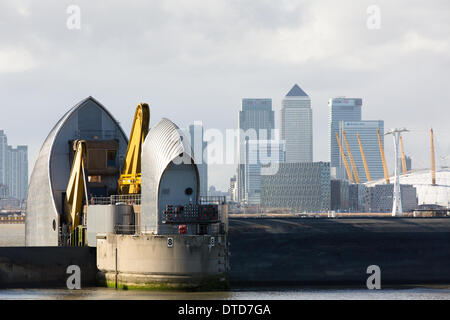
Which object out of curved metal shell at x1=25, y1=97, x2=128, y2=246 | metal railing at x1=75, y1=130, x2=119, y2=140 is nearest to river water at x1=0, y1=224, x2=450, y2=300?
curved metal shell at x1=25, y1=97, x2=128, y2=246

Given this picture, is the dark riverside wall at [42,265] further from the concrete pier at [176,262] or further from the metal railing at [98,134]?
the metal railing at [98,134]

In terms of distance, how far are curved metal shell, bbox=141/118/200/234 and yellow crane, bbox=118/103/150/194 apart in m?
8.55

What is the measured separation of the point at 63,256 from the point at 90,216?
14.4 feet

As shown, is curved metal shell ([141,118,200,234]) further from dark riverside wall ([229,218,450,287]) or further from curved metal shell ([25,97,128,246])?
curved metal shell ([25,97,128,246])

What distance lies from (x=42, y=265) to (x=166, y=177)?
1154cm

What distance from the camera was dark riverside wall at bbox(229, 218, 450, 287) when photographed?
79.4 m

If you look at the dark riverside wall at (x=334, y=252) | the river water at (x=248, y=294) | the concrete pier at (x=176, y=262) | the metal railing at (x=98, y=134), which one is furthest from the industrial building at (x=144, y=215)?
the dark riverside wall at (x=334, y=252)

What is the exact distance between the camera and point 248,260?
80.1 meters

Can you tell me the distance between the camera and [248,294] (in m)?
67.5

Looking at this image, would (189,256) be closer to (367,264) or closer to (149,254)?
(149,254)

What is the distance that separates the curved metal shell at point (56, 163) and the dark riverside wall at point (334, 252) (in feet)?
50.5

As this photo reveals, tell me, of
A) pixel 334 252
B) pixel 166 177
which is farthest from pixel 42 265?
pixel 334 252

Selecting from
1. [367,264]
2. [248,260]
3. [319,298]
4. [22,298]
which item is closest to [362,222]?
[367,264]

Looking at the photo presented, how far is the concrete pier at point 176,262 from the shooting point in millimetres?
66250
